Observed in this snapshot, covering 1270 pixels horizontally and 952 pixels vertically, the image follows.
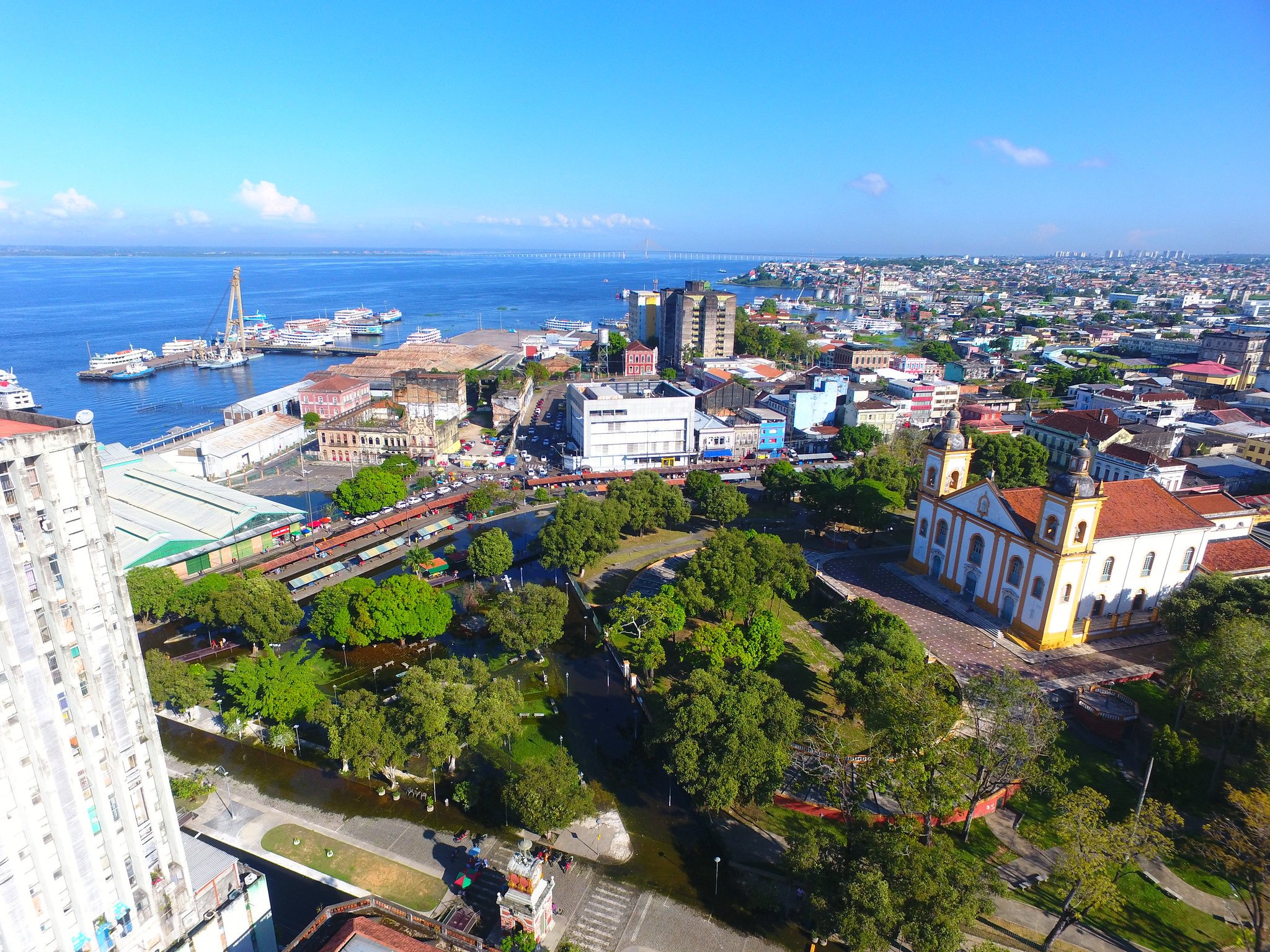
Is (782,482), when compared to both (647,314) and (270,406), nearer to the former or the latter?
(270,406)

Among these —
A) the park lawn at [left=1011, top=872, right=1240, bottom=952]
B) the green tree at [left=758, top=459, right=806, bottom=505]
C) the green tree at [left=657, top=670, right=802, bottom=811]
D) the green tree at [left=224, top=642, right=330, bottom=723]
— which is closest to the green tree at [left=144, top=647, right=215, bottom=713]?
the green tree at [left=224, top=642, right=330, bottom=723]

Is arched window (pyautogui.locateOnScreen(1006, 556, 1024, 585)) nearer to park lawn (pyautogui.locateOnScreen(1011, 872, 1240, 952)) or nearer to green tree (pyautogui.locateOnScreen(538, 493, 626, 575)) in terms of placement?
park lawn (pyautogui.locateOnScreen(1011, 872, 1240, 952))

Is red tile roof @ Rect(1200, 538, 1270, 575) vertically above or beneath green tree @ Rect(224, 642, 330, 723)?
above

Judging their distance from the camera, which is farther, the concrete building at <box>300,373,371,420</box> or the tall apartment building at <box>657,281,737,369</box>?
the tall apartment building at <box>657,281,737,369</box>

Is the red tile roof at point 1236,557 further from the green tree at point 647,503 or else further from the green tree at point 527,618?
the green tree at point 527,618

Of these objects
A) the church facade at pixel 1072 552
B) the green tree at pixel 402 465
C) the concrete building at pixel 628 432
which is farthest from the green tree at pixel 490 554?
the church facade at pixel 1072 552

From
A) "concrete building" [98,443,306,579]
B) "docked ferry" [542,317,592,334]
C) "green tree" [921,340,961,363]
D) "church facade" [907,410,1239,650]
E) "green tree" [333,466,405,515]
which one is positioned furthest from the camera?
"docked ferry" [542,317,592,334]

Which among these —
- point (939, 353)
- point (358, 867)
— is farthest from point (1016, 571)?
point (939, 353)
